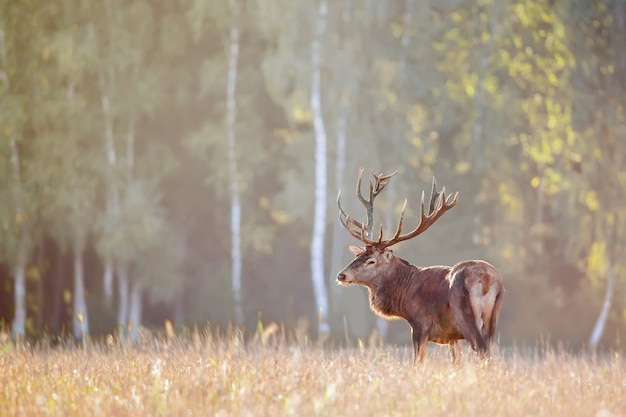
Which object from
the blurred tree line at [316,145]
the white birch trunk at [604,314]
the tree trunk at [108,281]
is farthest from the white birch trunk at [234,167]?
the white birch trunk at [604,314]

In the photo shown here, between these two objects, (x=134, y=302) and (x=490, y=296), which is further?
(x=134, y=302)

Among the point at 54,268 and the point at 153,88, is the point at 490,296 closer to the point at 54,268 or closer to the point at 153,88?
the point at 153,88

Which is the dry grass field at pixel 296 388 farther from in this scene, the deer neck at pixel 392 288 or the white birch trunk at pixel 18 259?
the white birch trunk at pixel 18 259

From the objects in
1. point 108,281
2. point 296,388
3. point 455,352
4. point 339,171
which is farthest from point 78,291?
point 296,388

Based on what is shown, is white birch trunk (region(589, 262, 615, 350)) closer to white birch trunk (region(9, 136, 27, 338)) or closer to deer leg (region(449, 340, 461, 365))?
white birch trunk (region(9, 136, 27, 338))

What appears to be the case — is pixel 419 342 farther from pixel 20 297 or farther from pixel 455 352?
pixel 20 297

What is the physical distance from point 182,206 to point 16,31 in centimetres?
579

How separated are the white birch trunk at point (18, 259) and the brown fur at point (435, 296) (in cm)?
1717

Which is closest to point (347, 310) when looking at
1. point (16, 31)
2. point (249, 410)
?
point (16, 31)

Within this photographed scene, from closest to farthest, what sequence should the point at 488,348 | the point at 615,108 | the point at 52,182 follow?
the point at 488,348 < the point at 615,108 < the point at 52,182

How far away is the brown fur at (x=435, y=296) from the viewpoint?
416 inches

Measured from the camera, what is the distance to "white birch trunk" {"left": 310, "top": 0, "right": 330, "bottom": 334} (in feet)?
92.8

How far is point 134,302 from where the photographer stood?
1169 inches

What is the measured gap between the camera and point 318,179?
2839 cm
